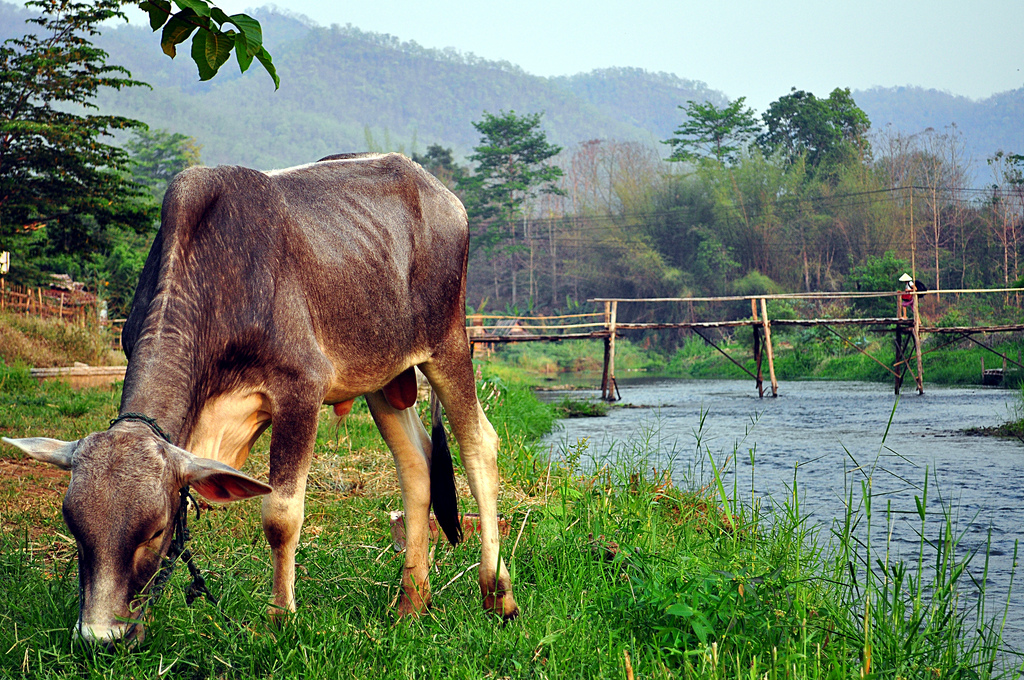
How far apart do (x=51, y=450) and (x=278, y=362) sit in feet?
2.28

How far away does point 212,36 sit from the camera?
284 centimetres

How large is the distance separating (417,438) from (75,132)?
10.5 meters

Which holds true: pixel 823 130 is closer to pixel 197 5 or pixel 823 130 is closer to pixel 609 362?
pixel 609 362

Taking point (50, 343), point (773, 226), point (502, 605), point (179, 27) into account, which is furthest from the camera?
point (773, 226)

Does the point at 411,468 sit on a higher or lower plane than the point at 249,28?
lower

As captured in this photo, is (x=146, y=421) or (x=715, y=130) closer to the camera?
(x=146, y=421)

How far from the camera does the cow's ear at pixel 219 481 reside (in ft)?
7.72

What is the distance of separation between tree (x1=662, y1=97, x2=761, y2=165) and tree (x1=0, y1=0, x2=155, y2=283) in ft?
129

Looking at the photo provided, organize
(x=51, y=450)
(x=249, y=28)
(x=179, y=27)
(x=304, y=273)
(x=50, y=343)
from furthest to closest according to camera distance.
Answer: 1. (x=50, y=343)
2. (x=304, y=273)
3. (x=179, y=27)
4. (x=249, y=28)
5. (x=51, y=450)

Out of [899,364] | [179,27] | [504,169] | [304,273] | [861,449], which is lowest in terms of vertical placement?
[861,449]

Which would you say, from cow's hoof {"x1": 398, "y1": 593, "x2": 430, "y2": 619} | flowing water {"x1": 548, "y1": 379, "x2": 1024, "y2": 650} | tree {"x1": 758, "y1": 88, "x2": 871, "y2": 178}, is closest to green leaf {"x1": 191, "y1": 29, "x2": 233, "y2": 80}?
cow's hoof {"x1": 398, "y1": 593, "x2": 430, "y2": 619}

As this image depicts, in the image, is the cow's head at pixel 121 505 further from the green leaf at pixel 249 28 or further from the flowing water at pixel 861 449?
the flowing water at pixel 861 449

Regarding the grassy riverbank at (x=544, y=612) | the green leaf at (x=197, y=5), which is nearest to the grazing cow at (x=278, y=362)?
the grassy riverbank at (x=544, y=612)

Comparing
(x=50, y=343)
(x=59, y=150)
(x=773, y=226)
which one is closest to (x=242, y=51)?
(x=59, y=150)
